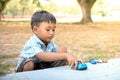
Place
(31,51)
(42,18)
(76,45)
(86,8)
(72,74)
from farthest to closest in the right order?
(86,8) → (76,45) → (42,18) → (31,51) → (72,74)

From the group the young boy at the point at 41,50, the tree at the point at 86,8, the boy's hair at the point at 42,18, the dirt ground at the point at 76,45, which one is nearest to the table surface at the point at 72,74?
the young boy at the point at 41,50

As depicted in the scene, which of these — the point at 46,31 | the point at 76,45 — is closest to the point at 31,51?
the point at 46,31

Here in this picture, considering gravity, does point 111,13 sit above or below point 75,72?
below

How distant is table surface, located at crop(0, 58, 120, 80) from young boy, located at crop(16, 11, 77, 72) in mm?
292

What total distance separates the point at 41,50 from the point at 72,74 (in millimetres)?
742

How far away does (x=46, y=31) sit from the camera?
10.0ft

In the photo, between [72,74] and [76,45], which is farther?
[76,45]

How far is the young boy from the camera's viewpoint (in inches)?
113

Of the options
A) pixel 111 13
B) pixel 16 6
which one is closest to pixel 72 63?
pixel 16 6

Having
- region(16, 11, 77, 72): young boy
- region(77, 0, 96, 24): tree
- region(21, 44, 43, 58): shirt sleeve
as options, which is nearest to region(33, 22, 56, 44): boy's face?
region(16, 11, 77, 72): young boy

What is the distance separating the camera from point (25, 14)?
76438 mm

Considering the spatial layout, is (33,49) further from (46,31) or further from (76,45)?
(76,45)

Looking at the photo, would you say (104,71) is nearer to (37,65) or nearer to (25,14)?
(37,65)

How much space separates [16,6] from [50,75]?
71.8 m
